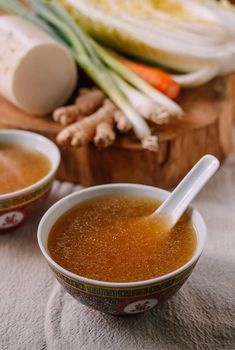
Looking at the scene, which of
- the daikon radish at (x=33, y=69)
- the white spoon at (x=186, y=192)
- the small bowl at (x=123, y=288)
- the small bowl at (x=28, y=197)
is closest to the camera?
the small bowl at (x=123, y=288)

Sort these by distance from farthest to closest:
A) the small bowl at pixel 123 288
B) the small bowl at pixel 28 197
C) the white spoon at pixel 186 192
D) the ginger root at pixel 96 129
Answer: the ginger root at pixel 96 129
the small bowl at pixel 28 197
the white spoon at pixel 186 192
the small bowl at pixel 123 288

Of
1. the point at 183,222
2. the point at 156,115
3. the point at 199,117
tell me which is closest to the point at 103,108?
the point at 156,115

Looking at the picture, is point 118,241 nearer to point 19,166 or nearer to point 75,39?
point 19,166

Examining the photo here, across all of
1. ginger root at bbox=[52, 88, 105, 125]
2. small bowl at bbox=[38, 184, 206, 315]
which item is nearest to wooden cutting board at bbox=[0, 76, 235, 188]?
ginger root at bbox=[52, 88, 105, 125]

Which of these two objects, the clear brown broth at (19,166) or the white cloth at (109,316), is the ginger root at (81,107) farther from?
the white cloth at (109,316)

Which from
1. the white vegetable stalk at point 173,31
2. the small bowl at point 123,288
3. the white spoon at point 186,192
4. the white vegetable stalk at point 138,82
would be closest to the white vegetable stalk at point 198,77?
the white vegetable stalk at point 173,31

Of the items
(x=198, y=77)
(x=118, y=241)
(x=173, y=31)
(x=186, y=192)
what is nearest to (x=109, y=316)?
(x=118, y=241)

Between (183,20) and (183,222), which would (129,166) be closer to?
(183,222)

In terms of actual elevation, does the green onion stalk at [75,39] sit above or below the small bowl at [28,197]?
above
